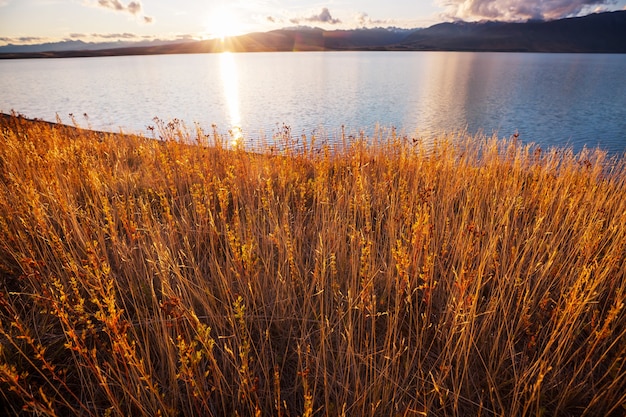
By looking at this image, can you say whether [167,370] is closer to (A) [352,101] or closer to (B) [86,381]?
(B) [86,381]

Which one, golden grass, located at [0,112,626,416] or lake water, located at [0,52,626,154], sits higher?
golden grass, located at [0,112,626,416]

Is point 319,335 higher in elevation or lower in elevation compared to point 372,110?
higher

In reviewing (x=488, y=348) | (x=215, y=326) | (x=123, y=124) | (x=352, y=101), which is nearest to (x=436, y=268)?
(x=488, y=348)

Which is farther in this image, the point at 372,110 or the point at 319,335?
the point at 372,110

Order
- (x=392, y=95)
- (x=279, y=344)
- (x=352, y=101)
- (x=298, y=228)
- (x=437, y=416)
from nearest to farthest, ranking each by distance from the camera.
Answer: (x=437, y=416) → (x=279, y=344) → (x=298, y=228) → (x=352, y=101) → (x=392, y=95)

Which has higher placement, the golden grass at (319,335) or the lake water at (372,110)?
the golden grass at (319,335)

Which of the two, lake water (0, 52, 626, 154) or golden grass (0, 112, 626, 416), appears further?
lake water (0, 52, 626, 154)

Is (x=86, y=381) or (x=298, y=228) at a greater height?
(x=298, y=228)

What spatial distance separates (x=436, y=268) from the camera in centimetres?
272

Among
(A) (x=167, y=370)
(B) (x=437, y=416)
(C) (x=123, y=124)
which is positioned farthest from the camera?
(C) (x=123, y=124)

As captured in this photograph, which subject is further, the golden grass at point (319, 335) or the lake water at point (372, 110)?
the lake water at point (372, 110)

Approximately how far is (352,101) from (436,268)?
70.2ft

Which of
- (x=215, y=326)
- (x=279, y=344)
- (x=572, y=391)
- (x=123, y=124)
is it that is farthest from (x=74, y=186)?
(x=123, y=124)

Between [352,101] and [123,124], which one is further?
[352,101]
